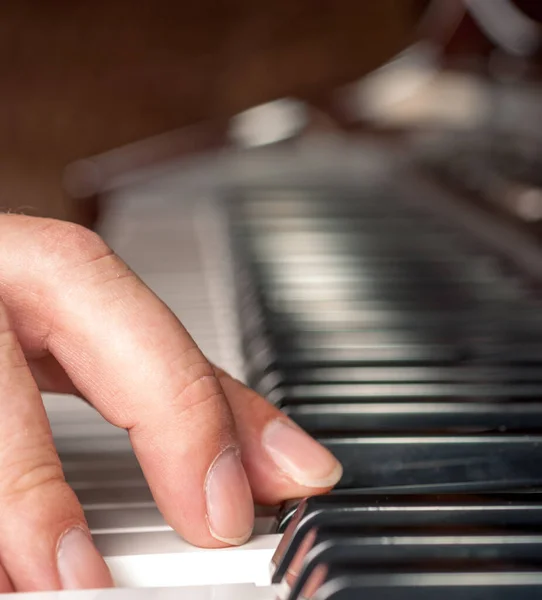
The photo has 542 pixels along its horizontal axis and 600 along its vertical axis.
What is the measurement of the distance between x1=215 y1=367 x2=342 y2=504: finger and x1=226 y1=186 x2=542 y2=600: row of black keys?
2cm

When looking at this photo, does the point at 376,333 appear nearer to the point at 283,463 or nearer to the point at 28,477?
the point at 283,463

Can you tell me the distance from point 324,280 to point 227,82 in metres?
3.76

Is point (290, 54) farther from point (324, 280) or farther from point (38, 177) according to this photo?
point (324, 280)

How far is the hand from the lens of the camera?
38cm

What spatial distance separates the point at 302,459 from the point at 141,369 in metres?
0.10

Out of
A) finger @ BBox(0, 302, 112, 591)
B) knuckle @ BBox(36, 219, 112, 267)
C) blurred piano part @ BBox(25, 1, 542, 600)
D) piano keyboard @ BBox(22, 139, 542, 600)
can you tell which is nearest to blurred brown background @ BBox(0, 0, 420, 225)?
blurred piano part @ BBox(25, 1, 542, 600)

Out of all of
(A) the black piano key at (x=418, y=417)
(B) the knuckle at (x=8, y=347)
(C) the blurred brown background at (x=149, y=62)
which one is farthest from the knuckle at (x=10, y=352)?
(C) the blurred brown background at (x=149, y=62)

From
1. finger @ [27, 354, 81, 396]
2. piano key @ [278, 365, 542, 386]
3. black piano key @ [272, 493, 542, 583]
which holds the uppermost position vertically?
finger @ [27, 354, 81, 396]

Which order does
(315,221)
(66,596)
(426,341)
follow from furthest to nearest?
(315,221)
(426,341)
(66,596)

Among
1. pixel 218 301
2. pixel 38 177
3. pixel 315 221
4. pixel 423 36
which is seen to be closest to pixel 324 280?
pixel 218 301

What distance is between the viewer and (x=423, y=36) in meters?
2.01

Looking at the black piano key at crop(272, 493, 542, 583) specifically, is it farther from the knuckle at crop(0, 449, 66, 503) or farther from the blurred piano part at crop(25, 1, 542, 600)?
the knuckle at crop(0, 449, 66, 503)

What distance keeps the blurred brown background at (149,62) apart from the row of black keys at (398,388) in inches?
133

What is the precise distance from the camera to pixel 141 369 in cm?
44
